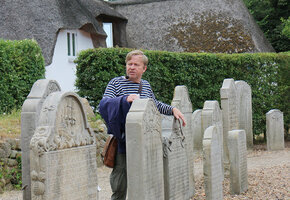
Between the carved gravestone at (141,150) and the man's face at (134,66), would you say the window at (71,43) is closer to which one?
the man's face at (134,66)

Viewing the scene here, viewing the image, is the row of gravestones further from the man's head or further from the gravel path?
the gravel path

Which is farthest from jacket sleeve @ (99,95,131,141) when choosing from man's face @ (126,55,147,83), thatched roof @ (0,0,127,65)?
thatched roof @ (0,0,127,65)

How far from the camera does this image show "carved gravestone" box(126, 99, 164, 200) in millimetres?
4695

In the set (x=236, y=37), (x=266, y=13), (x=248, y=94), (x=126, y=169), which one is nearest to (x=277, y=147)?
(x=248, y=94)

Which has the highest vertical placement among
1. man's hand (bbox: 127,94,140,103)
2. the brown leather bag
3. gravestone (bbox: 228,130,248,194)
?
man's hand (bbox: 127,94,140,103)

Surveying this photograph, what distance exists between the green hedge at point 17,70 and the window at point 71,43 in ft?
27.3

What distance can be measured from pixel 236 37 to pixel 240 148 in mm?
16493

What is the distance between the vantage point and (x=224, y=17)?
2481 centimetres

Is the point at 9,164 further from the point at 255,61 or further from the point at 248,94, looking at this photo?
the point at 255,61

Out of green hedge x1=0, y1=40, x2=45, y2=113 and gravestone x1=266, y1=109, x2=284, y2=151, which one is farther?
gravestone x1=266, y1=109, x2=284, y2=151

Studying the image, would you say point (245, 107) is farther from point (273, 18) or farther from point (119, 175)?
point (273, 18)

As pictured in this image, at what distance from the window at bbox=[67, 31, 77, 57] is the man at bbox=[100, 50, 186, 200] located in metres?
16.7

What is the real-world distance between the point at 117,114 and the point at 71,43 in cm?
1718

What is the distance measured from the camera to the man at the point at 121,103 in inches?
190
